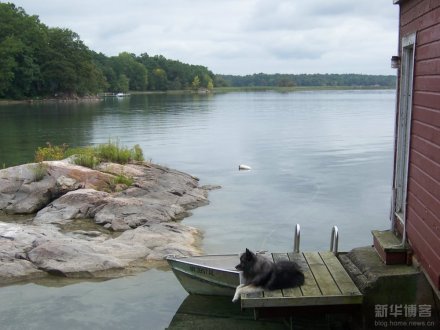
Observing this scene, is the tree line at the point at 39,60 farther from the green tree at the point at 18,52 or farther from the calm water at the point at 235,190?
the calm water at the point at 235,190

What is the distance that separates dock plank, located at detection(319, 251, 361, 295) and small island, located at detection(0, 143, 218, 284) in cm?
417

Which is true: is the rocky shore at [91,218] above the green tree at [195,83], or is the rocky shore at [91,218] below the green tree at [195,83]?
below

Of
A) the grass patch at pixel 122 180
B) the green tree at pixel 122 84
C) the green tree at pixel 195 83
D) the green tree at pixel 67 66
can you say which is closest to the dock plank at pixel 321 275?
the grass patch at pixel 122 180

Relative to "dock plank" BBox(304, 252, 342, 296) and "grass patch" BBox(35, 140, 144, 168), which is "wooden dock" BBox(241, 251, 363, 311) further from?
"grass patch" BBox(35, 140, 144, 168)

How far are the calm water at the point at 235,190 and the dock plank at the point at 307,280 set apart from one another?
2387 millimetres

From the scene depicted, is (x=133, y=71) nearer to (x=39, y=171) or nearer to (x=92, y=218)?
(x=39, y=171)

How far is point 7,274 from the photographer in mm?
10555

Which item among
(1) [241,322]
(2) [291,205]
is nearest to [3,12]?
(2) [291,205]

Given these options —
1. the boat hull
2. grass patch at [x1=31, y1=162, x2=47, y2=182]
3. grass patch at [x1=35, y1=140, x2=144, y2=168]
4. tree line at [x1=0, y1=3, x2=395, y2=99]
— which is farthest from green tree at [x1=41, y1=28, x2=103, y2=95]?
the boat hull

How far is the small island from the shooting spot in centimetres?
1108

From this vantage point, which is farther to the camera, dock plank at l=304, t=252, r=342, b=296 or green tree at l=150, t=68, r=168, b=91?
green tree at l=150, t=68, r=168, b=91

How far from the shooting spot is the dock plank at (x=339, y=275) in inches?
284

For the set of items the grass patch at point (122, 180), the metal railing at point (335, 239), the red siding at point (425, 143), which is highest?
the red siding at point (425, 143)

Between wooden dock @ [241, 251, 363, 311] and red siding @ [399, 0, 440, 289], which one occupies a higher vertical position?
red siding @ [399, 0, 440, 289]
